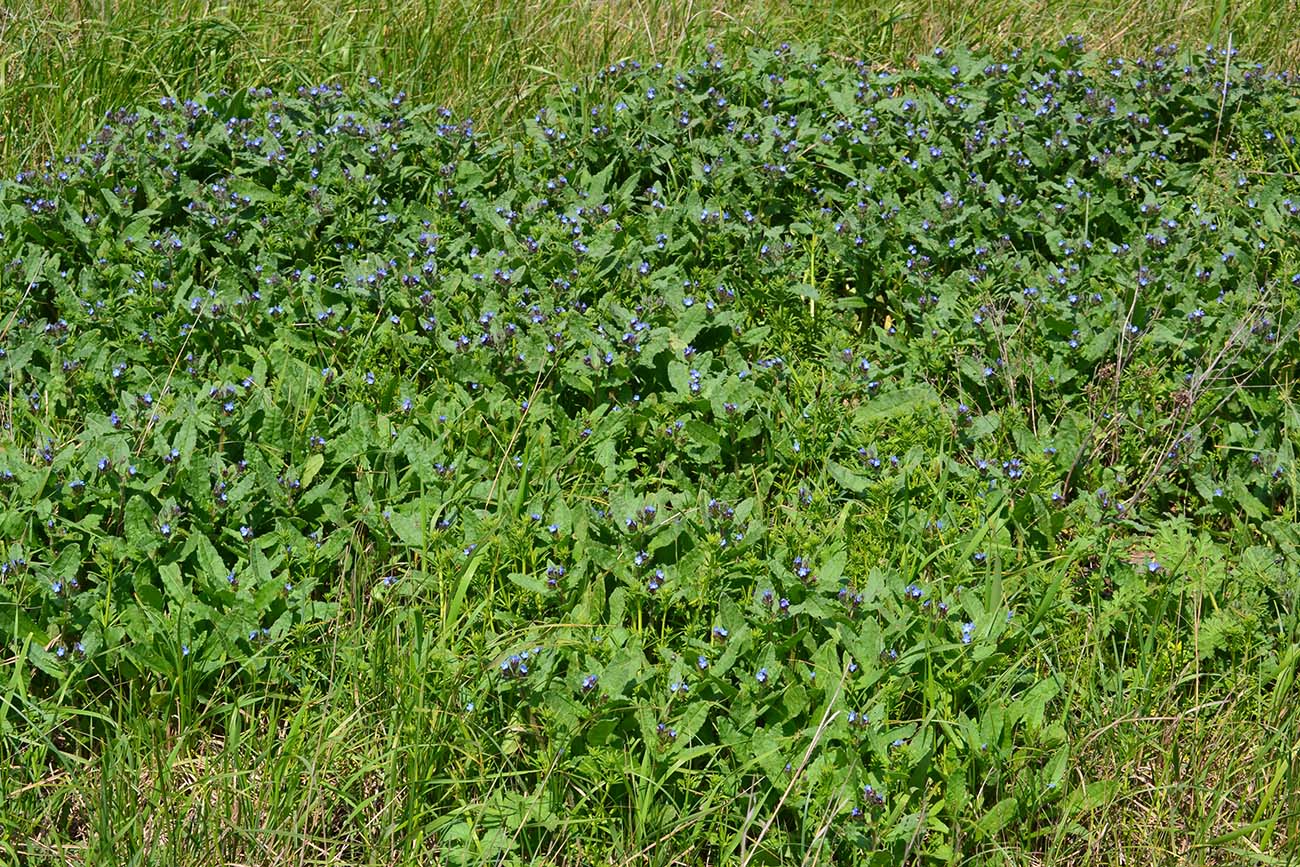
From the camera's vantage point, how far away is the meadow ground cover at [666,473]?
3.01 m

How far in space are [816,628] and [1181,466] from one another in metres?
1.30

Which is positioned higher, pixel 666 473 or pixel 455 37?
pixel 455 37

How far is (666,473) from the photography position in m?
3.98

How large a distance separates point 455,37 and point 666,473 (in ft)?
9.17

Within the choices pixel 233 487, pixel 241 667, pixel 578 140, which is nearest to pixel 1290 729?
pixel 241 667

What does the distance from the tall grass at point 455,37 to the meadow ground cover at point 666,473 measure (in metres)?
0.27

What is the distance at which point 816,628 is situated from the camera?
131 inches

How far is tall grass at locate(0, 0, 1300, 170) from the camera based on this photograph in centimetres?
553

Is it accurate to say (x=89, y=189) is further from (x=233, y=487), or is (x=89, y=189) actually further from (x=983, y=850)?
(x=983, y=850)

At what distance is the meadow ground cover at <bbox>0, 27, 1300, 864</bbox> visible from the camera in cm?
301

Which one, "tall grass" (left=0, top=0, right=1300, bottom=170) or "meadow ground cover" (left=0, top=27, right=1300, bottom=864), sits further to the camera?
"tall grass" (left=0, top=0, right=1300, bottom=170)

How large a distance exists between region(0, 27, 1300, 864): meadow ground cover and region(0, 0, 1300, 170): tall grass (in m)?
0.27

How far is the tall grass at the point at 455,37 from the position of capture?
Result: 18.1ft

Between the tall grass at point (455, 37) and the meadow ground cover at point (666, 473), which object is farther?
the tall grass at point (455, 37)
